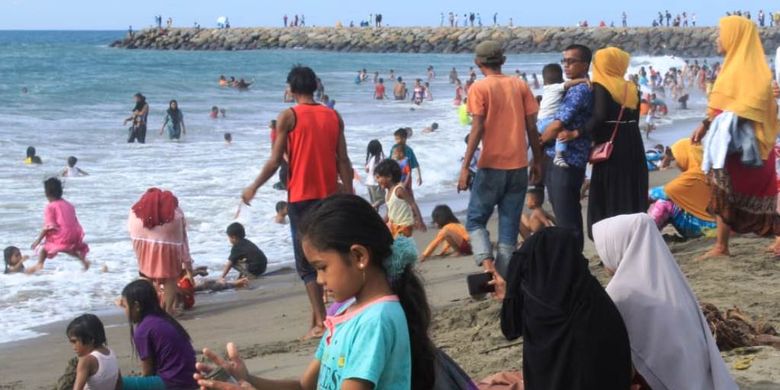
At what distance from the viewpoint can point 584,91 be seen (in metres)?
7.20

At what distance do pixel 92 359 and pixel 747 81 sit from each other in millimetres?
3985

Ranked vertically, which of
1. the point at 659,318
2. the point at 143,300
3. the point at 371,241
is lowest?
the point at 143,300

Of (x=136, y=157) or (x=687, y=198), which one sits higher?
(x=687, y=198)

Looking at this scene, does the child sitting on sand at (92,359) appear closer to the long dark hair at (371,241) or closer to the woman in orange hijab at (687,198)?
the long dark hair at (371,241)

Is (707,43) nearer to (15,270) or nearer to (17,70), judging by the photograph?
(17,70)

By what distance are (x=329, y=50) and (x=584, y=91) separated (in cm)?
7631

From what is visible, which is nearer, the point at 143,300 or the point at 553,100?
the point at 143,300

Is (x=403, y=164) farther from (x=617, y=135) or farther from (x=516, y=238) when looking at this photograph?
(x=516, y=238)

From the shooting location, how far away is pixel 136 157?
21.7 metres

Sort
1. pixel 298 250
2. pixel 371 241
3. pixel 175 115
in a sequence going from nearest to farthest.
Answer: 1. pixel 371 241
2. pixel 298 250
3. pixel 175 115

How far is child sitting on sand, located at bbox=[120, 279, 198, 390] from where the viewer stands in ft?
19.4

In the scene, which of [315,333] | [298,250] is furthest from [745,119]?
[315,333]

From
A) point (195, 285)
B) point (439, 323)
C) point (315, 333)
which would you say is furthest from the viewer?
point (195, 285)

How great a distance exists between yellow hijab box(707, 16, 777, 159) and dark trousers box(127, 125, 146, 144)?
61.9 feet
